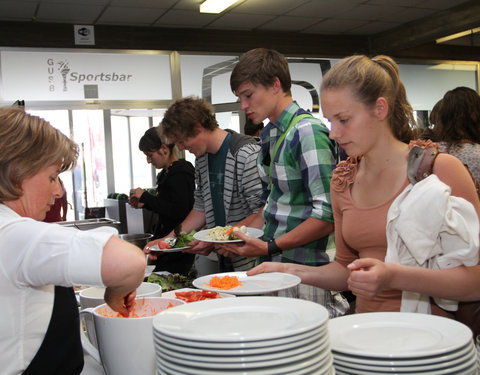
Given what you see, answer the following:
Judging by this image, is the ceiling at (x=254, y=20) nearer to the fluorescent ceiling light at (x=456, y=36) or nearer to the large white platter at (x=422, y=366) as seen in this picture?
the fluorescent ceiling light at (x=456, y=36)

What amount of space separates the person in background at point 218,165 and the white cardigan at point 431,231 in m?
1.39

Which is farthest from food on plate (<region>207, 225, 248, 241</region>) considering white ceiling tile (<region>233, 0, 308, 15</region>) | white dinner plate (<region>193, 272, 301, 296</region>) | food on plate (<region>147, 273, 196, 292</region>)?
white ceiling tile (<region>233, 0, 308, 15</region>)

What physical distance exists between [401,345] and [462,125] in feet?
7.75

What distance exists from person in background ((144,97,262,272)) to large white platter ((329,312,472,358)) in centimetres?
161

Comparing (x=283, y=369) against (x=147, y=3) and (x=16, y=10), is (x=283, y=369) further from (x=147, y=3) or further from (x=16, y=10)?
(x=16, y=10)

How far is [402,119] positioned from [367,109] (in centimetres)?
13

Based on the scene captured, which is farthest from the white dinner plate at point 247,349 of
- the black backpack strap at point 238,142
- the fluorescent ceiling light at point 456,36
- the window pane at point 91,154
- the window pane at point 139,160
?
the fluorescent ceiling light at point 456,36

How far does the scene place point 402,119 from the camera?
4.66 ft

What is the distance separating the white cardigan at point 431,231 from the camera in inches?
43.0

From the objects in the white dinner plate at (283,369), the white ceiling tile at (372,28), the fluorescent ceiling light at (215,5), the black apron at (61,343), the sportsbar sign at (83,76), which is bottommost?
the black apron at (61,343)

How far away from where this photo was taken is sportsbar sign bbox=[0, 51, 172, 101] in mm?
5816

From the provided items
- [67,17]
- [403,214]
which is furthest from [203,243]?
[67,17]

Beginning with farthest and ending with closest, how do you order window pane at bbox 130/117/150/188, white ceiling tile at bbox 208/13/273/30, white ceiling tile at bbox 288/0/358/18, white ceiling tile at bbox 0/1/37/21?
window pane at bbox 130/117/150/188 < white ceiling tile at bbox 208/13/273/30 < white ceiling tile at bbox 288/0/358/18 < white ceiling tile at bbox 0/1/37/21

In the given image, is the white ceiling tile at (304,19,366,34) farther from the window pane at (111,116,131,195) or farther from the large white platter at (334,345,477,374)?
the large white platter at (334,345,477,374)
